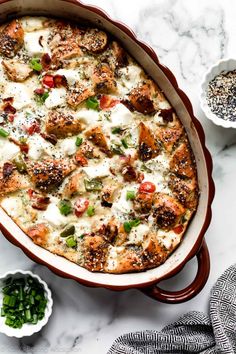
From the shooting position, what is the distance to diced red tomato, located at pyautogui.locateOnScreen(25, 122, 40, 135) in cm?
381

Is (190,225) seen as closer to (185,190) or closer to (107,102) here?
(185,190)

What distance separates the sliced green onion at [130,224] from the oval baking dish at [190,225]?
30cm

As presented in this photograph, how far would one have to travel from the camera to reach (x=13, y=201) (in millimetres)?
3801

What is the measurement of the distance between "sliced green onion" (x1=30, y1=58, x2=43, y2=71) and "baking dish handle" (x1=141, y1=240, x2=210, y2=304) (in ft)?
5.07

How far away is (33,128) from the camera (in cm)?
382

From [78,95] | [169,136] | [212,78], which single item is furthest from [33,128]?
[212,78]

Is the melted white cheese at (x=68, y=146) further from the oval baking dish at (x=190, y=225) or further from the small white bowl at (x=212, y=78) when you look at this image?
the small white bowl at (x=212, y=78)

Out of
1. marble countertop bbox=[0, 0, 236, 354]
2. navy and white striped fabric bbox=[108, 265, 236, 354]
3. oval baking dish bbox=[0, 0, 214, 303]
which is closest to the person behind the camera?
oval baking dish bbox=[0, 0, 214, 303]

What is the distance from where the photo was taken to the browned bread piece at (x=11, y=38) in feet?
12.5

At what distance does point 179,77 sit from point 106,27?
689 mm

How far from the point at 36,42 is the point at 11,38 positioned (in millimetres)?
159

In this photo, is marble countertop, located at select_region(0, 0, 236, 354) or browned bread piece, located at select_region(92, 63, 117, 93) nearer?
browned bread piece, located at select_region(92, 63, 117, 93)

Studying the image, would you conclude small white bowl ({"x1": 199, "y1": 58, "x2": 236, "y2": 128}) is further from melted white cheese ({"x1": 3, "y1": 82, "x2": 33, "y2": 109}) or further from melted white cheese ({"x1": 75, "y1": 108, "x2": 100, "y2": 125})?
melted white cheese ({"x1": 3, "y1": 82, "x2": 33, "y2": 109})

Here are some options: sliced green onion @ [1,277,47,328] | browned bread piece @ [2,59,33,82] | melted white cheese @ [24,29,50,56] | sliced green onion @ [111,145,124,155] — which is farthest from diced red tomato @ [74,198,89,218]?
melted white cheese @ [24,29,50,56]
